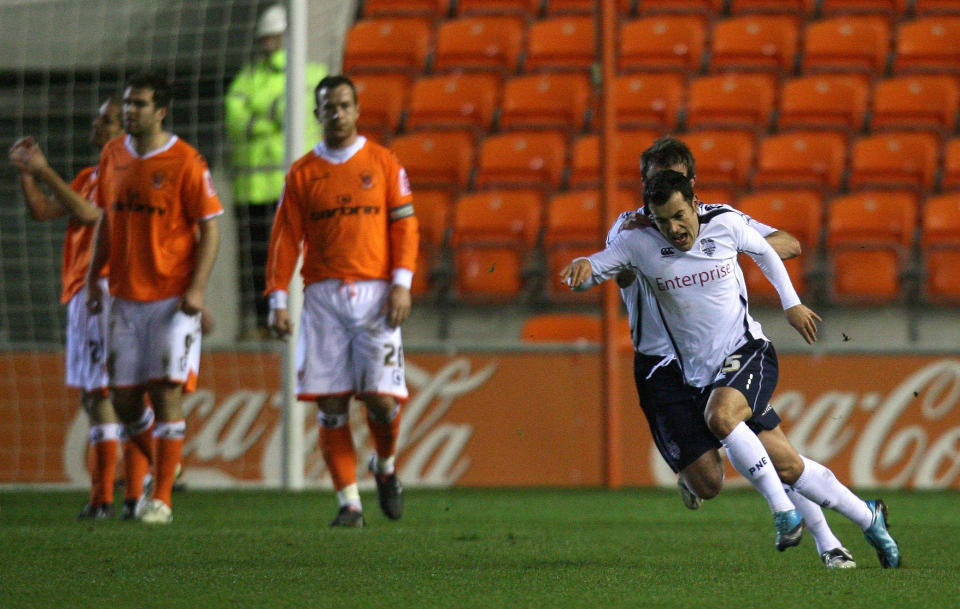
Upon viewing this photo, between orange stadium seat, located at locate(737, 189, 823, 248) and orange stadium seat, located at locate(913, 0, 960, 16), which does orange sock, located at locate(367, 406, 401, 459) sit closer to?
orange stadium seat, located at locate(737, 189, 823, 248)

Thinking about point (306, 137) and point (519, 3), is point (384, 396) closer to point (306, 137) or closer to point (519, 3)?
point (306, 137)

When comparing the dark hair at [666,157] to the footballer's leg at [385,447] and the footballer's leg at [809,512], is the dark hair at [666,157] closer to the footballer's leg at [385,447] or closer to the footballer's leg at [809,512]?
the footballer's leg at [809,512]

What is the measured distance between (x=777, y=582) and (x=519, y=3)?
940 centimetres

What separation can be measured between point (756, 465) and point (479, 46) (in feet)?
27.6

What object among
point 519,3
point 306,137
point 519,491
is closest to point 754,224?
point 519,491

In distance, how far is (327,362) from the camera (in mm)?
6078

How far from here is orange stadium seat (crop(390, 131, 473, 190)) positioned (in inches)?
433

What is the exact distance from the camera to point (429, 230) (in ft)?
34.4

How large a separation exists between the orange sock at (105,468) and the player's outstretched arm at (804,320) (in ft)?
11.3

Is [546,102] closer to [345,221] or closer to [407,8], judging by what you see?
[407,8]

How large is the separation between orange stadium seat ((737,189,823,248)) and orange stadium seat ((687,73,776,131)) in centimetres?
113

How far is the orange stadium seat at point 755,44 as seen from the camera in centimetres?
1193

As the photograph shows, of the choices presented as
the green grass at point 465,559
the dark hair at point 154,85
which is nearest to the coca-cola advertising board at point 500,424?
the green grass at point 465,559

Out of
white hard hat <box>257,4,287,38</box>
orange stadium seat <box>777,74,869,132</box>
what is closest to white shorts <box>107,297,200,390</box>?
white hard hat <box>257,4,287,38</box>
